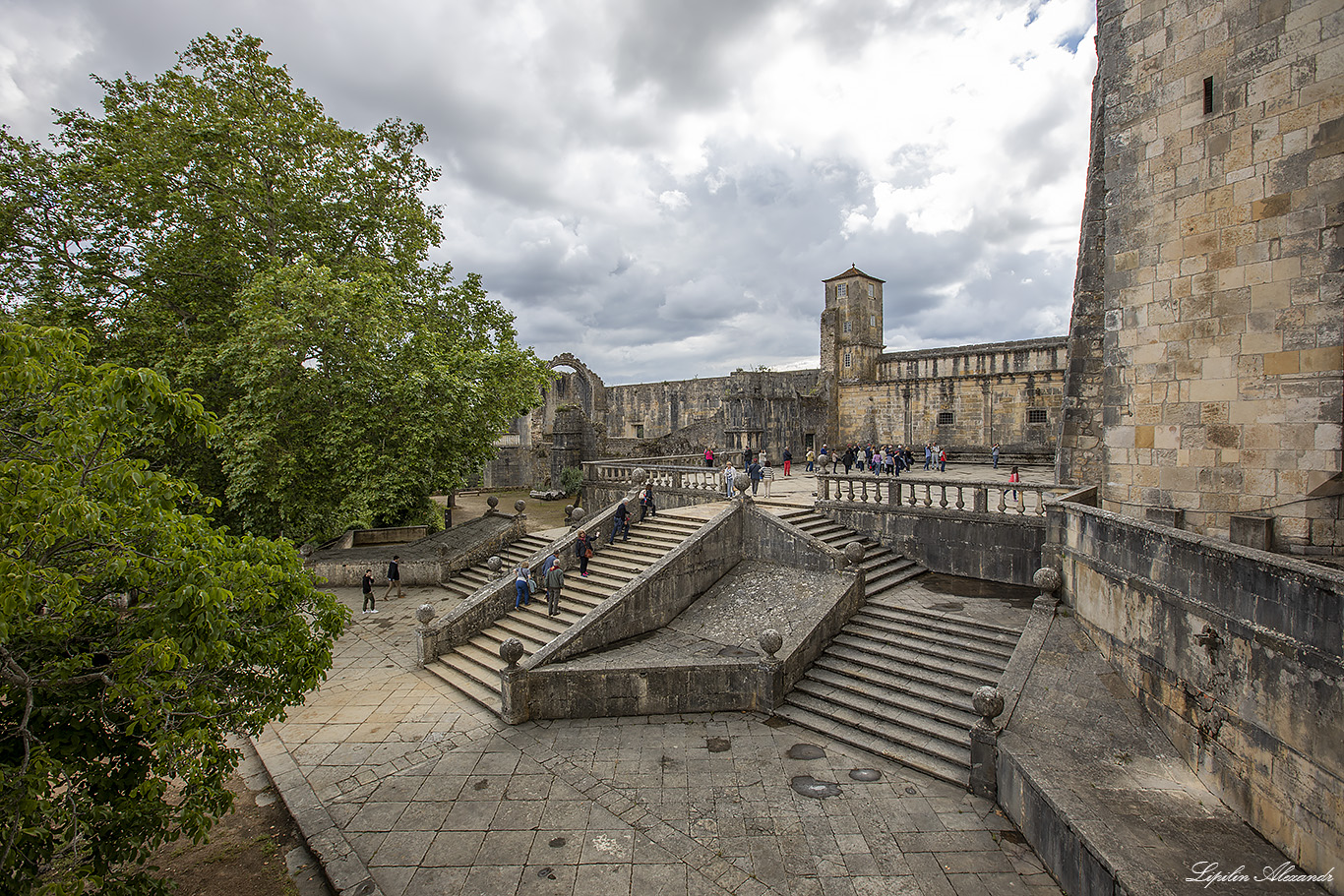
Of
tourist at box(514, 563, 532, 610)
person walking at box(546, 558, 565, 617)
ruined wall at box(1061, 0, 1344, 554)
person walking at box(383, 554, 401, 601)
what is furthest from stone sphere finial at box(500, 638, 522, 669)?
ruined wall at box(1061, 0, 1344, 554)

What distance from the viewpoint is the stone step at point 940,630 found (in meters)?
10.5

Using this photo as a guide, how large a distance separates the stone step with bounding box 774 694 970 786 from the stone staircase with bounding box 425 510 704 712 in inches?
202

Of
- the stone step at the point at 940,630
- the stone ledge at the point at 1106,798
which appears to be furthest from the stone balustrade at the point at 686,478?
the stone ledge at the point at 1106,798

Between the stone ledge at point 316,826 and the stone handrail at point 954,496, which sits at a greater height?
the stone handrail at point 954,496

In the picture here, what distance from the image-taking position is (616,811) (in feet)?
26.4

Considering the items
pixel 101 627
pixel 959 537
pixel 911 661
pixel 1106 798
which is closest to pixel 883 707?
pixel 911 661

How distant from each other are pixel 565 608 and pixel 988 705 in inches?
348

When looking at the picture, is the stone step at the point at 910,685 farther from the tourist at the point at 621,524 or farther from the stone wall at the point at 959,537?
the tourist at the point at 621,524

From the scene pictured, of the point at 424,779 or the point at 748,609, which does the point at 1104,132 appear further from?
the point at 424,779

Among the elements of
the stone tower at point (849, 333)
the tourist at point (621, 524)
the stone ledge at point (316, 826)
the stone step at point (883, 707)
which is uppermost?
the stone tower at point (849, 333)

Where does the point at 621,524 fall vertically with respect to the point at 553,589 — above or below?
above

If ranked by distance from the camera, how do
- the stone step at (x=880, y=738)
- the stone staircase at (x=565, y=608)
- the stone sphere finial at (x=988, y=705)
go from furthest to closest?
the stone staircase at (x=565, y=608)
the stone step at (x=880, y=738)
the stone sphere finial at (x=988, y=705)

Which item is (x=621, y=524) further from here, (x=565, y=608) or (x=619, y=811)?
(x=619, y=811)

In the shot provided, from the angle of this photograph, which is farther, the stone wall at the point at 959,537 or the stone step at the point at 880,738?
the stone wall at the point at 959,537
